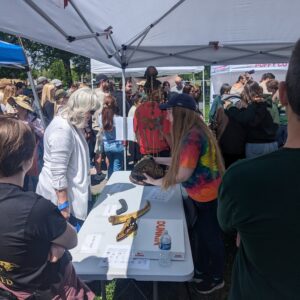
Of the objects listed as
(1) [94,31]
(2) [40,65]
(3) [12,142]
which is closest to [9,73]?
(2) [40,65]

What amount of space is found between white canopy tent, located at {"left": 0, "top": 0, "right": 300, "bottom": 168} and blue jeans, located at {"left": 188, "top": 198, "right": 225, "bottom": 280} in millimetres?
1627

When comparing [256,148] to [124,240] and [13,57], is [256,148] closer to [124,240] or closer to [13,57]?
[124,240]

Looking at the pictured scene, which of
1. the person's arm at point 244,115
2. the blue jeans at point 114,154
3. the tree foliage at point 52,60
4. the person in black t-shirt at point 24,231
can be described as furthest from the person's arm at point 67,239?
the tree foliage at point 52,60

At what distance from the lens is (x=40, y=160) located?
164 inches

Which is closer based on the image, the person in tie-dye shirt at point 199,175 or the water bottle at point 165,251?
the water bottle at point 165,251

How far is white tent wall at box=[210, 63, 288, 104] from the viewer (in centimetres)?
1131

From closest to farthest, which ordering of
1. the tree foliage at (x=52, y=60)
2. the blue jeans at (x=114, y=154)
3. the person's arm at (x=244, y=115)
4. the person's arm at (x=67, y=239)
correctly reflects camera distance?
the person's arm at (x=67, y=239) < the person's arm at (x=244, y=115) < the blue jeans at (x=114, y=154) < the tree foliage at (x=52, y=60)

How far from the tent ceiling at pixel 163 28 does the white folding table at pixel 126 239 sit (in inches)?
51.5

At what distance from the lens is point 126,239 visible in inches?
73.8

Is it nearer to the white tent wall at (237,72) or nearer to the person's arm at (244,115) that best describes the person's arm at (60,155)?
the person's arm at (244,115)

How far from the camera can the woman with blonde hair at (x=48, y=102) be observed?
578 cm

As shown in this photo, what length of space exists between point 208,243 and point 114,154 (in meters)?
2.95

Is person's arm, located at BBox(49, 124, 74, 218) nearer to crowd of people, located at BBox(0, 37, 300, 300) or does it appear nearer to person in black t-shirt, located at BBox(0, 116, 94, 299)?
crowd of people, located at BBox(0, 37, 300, 300)

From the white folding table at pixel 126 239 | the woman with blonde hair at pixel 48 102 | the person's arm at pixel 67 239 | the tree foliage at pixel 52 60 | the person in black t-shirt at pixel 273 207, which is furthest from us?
the tree foliage at pixel 52 60
